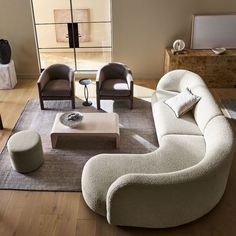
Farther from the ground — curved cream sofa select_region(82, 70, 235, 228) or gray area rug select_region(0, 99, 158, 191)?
curved cream sofa select_region(82, 70, 235, 228)

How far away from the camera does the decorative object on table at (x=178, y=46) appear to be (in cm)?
573

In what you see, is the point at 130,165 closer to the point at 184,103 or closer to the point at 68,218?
the point at 68,218

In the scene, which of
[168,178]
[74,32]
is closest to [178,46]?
[74,32]

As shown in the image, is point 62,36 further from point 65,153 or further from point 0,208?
point 0,208

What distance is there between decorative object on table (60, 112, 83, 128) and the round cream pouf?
491 mm

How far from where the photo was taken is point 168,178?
106 inches

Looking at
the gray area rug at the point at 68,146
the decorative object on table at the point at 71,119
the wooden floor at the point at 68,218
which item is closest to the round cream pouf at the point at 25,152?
the gray area rug at the point at 68,146

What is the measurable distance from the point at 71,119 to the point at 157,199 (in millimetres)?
1875

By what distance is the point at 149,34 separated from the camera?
597 cm

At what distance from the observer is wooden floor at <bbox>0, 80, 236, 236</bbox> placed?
9.90 ft

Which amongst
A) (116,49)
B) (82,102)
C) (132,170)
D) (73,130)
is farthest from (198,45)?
(132,170)

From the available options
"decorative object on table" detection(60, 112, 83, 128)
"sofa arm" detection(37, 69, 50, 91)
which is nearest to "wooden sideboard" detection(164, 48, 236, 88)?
"sofa arm" detection(37, 69, 50, 91)

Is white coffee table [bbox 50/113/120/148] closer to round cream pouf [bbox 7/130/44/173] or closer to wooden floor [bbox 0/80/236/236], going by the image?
round cream pouf [bbox 7/130/44/173]

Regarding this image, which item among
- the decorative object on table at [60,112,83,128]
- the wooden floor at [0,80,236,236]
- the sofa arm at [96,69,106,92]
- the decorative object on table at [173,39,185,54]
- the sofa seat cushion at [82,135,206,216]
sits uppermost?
the decorative object on table at [173,39,185,54]
